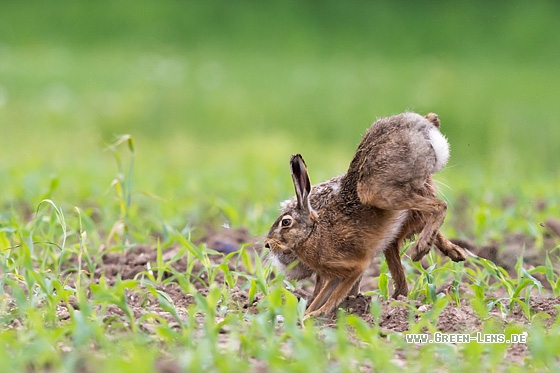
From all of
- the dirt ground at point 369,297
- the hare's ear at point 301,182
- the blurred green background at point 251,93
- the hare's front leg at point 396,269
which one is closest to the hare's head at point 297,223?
the hare's ear at point 301,182

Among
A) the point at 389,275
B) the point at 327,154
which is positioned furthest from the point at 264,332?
the point at 327,154

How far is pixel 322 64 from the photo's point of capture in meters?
17.2

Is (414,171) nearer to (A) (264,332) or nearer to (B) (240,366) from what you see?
(A) (264,332)

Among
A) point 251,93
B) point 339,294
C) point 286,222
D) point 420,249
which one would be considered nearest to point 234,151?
point 251,93

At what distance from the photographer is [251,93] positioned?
14883 mm

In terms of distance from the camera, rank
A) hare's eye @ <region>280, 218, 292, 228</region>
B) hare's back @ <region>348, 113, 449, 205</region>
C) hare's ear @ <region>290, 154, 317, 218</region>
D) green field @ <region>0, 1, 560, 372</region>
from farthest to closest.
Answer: hare's eye @ <region>280, 218, 292, 228</region>, hare's ear @ <region>290, 154, 317, 218</region>, hare's back @ <region>348, 113, 449, 205</region>, green field @ <region>0, 1, 560, 372</region>

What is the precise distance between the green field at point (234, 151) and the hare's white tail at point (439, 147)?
21.0 inches

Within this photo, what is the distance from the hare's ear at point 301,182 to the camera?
419 centimetres

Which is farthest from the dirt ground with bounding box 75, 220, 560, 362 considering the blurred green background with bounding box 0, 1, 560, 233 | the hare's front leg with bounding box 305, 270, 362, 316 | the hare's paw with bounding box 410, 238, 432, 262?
the blurred green background with bounding box 0, 1, 560, 233

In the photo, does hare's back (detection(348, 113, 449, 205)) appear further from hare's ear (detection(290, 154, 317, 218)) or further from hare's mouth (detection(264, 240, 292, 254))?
hare's mouth (detection(264, 240, 292, 254))

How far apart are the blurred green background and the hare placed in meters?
1.53

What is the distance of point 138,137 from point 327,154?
9.65ft

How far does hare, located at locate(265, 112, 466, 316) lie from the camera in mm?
4062

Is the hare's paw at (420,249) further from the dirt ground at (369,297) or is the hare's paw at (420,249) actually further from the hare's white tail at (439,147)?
the hare's white tail at (439,147)
